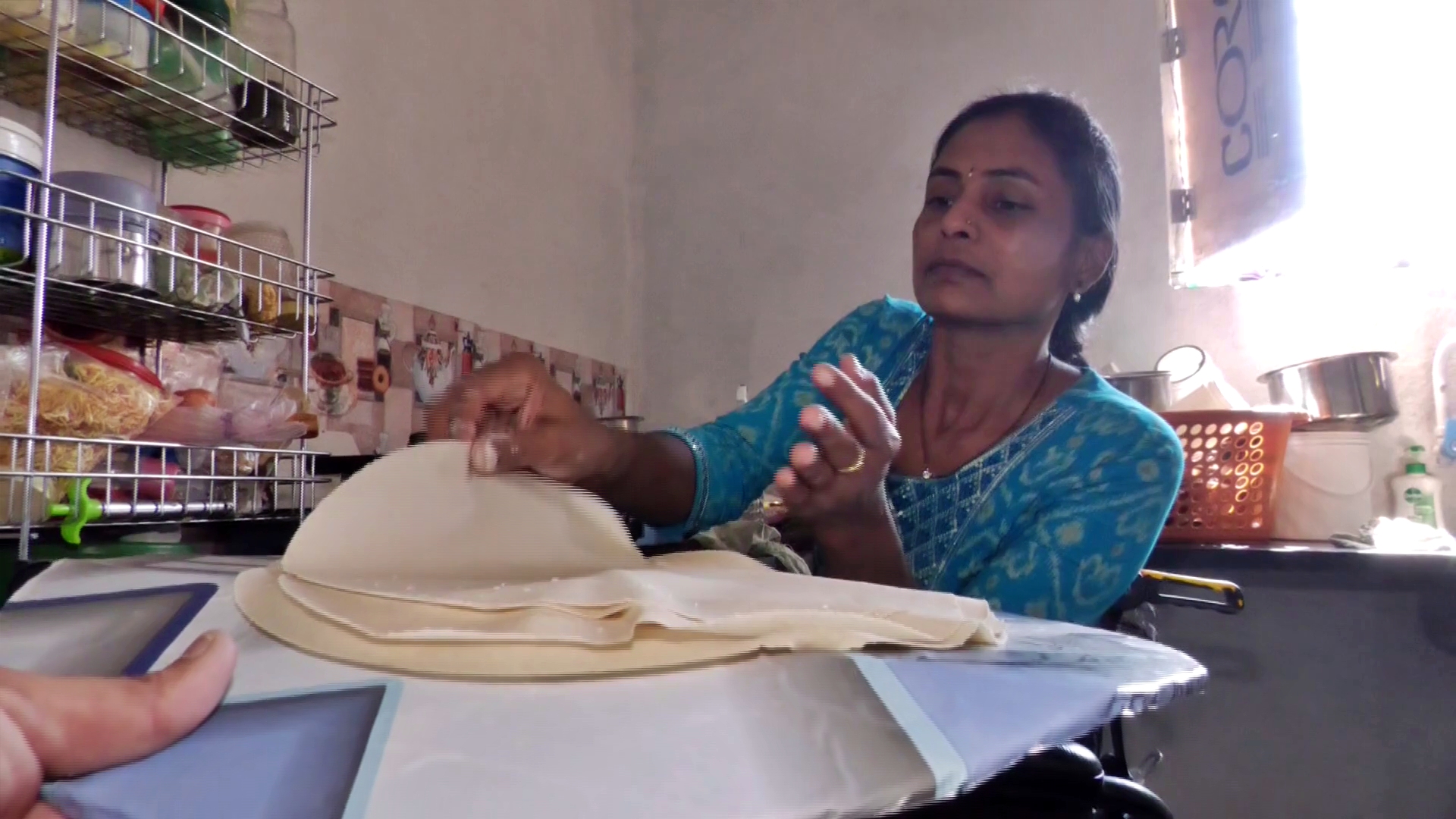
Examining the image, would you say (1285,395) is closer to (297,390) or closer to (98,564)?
(297,390)

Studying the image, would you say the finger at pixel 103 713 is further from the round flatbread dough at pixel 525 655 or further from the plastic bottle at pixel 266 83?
the plastic bottle at pixel 266 83

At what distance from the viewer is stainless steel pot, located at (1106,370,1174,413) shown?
1.28 m

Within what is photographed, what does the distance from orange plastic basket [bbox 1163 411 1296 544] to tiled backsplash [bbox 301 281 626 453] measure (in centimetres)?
102

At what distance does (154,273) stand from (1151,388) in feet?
4.17

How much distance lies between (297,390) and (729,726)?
0.77 meters

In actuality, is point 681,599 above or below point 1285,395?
below

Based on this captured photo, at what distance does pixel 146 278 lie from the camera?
0.67m

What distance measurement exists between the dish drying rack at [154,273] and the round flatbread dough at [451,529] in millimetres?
235

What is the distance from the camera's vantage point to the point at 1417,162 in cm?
132

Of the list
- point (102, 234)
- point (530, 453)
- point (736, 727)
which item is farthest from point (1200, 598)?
point (102, 234)

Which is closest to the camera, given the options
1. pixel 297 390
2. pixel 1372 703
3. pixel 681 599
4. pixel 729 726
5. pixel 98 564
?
pixel 729 726

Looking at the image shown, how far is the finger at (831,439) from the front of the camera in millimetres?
481

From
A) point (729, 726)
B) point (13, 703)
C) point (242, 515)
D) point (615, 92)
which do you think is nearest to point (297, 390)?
point (242, 515)

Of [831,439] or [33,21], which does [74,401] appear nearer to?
[33,21]
